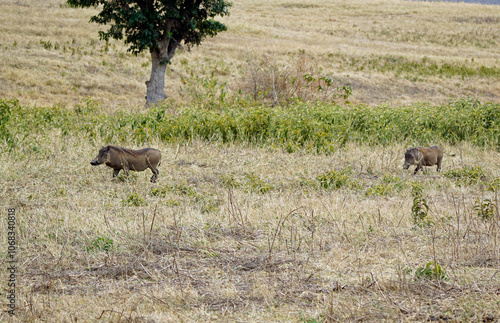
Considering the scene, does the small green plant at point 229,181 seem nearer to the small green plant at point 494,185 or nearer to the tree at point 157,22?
the small green plant at point 494,185

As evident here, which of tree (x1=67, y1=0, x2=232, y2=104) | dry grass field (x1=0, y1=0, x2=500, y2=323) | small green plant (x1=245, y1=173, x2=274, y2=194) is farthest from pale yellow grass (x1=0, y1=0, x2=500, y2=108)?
small green plant (x1=245, y1=173, x2=274, y2=194)

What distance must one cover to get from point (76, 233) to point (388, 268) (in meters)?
2.91

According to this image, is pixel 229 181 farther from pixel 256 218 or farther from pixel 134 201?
pixel 256 218

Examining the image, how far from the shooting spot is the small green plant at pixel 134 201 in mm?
6027

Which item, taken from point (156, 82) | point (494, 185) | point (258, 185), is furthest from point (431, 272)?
point (156, 82)

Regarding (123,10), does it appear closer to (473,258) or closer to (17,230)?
(17,230)

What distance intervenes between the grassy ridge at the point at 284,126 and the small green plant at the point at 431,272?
579 centimetres

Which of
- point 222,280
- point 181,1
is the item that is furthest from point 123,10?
point 222,280

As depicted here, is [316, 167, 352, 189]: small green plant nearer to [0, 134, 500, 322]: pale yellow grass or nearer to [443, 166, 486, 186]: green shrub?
[0, 134, 500, 322]: pale yellow grass

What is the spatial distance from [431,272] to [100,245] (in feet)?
9.26

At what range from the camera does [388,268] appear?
4156mm

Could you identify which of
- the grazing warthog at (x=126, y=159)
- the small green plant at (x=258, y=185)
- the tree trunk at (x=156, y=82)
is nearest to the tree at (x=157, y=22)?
the tree trunk at (x=156, y=82)

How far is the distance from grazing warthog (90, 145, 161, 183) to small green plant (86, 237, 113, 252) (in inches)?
82.2

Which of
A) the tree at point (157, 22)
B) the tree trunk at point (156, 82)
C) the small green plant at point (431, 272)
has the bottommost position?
the tree trunk at point (156, 82)
